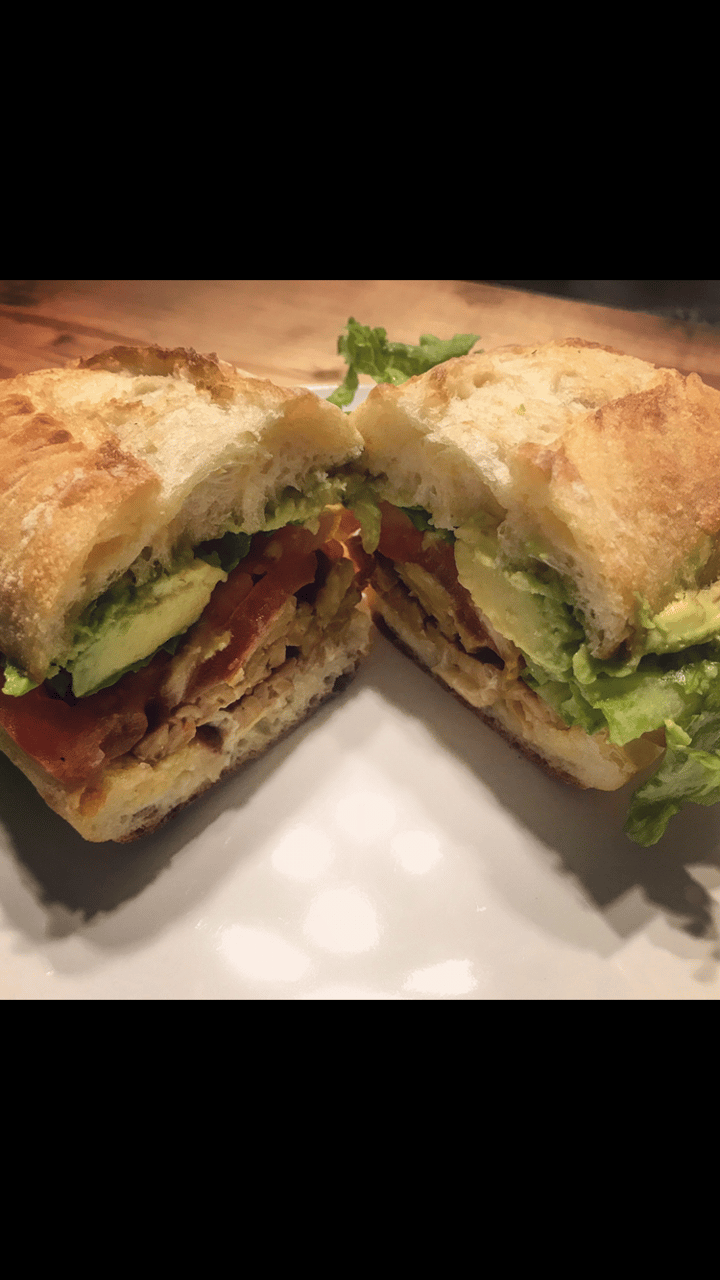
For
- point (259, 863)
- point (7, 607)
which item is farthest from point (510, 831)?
point (7, 607)

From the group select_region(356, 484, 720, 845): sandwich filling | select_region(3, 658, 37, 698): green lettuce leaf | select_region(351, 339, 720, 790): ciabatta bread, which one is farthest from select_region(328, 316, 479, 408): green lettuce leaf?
select_region(3, 658, 37, 698): green lettuce leaf

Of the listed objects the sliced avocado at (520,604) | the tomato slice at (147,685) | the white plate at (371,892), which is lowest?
the white plate at (371,892)

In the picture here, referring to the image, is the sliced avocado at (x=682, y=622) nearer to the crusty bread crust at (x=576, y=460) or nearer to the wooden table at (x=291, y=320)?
the crusty bread crust at (x=576, y=460)

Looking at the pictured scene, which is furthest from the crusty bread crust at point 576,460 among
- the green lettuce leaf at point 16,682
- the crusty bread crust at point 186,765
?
the green lettuce leaf at point 16,682

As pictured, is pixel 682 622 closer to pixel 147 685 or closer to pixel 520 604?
pixel 520 604

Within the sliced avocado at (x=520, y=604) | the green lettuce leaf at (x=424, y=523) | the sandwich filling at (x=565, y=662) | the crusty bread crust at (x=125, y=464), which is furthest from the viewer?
the green lettuce leaf at (x=424, y=523)

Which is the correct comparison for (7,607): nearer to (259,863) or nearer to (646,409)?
(259,863)

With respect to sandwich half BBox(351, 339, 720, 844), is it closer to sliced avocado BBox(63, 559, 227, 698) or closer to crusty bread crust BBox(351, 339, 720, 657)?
crusty bread crust BBox(351, 339, 720, 657)
